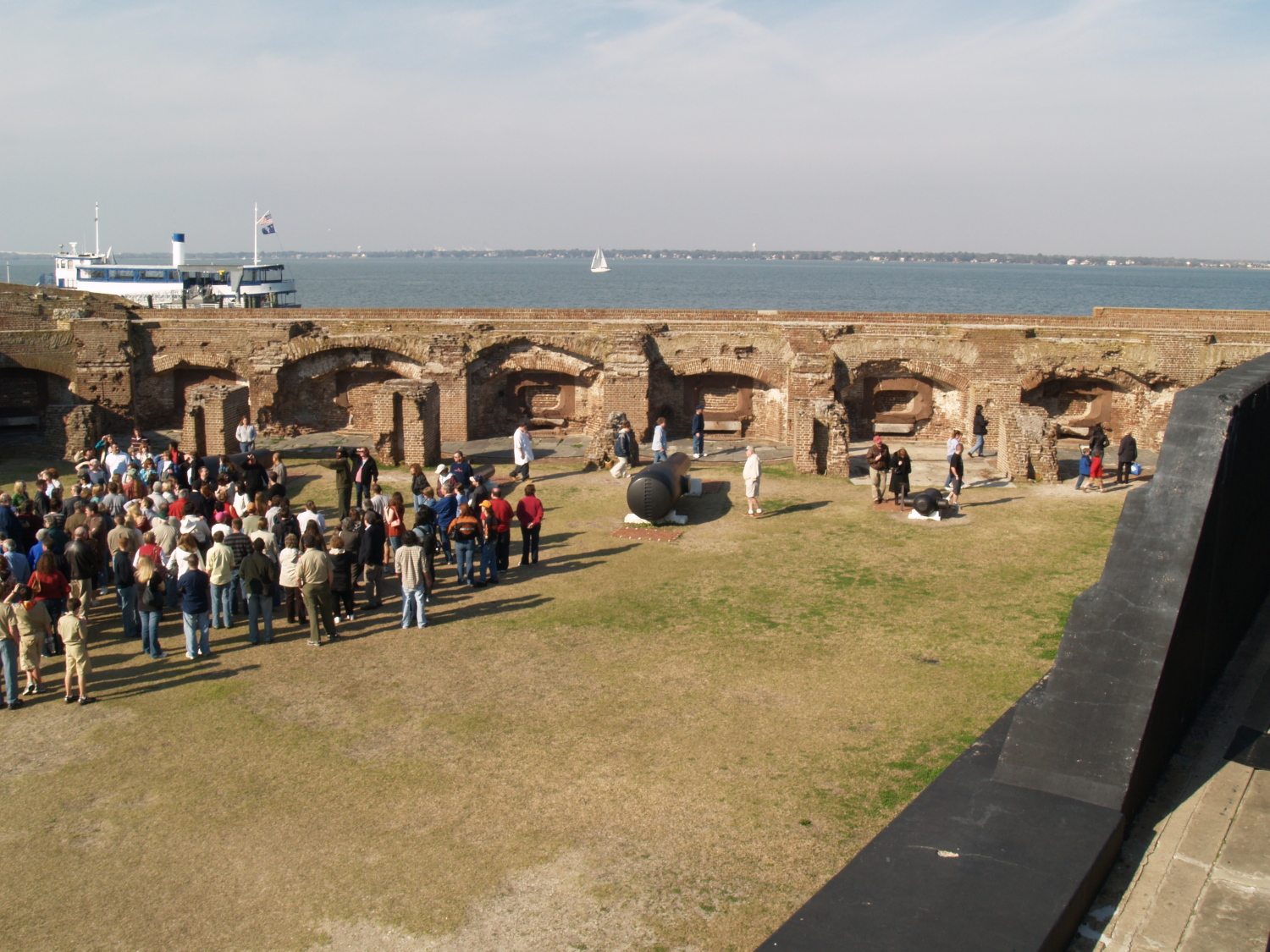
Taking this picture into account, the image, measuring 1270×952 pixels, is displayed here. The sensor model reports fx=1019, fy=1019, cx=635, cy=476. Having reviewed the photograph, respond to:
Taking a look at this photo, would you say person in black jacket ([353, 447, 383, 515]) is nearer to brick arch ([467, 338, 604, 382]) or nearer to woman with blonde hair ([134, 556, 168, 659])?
woman with blonde hair ([134, 556, 168, 659])

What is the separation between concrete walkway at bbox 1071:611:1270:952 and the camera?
4.58 m

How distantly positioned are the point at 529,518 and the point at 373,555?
249 centimetres

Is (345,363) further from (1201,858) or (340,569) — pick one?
(1201,858)

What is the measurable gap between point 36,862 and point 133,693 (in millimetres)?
3003

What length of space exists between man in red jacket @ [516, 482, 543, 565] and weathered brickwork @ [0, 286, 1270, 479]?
8183mm

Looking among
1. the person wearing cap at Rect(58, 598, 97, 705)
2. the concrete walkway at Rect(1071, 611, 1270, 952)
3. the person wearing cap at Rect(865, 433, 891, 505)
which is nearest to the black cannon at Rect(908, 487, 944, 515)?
the person wearing cap at Rect(865, 433, 891, 505)

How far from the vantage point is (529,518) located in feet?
45.6

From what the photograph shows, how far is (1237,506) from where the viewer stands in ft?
21.2

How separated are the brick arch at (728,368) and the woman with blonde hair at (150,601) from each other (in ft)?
49.9

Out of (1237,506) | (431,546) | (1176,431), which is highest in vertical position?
(1176,431)

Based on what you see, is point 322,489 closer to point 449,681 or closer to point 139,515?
point 139,515

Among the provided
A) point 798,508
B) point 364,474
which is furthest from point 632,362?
point 364,474

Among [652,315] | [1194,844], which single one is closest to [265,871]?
[1194,844]

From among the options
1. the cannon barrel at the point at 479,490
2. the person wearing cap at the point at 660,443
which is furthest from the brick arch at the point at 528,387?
the cannon barrel at the point at 479,490
